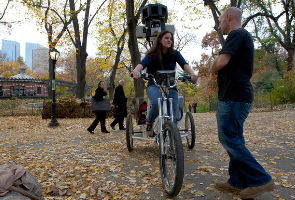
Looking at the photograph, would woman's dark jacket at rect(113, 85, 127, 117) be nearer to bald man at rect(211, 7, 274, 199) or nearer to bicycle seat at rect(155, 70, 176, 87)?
bicycle seat at rect(155, 70, 176, 87)

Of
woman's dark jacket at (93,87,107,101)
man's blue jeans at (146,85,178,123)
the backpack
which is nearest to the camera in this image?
the backpack

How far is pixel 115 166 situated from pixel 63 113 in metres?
12.1

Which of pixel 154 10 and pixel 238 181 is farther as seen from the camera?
pixel 154 10

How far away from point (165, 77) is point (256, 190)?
1.76 meters

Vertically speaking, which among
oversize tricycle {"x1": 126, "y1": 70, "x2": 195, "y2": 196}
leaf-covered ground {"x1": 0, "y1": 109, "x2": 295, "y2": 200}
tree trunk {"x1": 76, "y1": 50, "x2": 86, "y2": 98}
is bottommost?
leaf-covered ground {"x1": 0, "y1": 109, "x2": 295, "y2": 200}

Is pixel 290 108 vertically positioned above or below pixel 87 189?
above

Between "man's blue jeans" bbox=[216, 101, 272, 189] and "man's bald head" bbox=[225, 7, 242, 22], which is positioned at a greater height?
"man's bald head" bbox=[225, 7, 242, 22]

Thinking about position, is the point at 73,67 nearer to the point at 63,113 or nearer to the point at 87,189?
the point at 63,113

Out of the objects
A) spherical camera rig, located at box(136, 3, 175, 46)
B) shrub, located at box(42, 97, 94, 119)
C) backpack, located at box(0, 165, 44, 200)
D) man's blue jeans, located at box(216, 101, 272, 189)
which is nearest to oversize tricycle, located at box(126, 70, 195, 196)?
man's blue jeans, located at box(216, 101, 272, 189)

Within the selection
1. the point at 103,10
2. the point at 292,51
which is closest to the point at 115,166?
the point at 103,10

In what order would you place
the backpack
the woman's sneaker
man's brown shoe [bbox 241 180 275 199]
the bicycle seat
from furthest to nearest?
the woman's sneaker < the bicycle seat < man's brown shoe [bbox 241 180 275 199] < the backpack

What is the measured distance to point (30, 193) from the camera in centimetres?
251

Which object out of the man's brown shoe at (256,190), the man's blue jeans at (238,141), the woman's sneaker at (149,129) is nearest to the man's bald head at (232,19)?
the man's blue jeans at (238,141)

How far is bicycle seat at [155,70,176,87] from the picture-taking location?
3.39 meters
